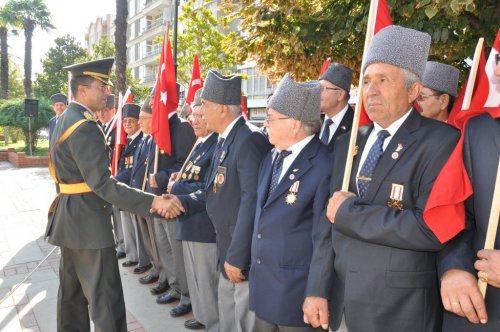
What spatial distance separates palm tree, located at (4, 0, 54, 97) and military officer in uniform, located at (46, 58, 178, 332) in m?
37.3

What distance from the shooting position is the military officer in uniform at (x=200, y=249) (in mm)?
3783

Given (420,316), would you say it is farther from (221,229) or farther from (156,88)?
(156,88)

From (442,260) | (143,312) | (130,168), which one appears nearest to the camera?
(442,260)

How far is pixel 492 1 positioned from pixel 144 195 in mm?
4257

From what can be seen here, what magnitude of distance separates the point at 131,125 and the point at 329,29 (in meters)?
3.09

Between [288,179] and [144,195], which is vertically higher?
[288,179]

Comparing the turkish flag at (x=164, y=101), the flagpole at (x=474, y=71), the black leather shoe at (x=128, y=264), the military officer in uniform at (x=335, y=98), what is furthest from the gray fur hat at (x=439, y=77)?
the black leather shoe at (x=128, y=264)

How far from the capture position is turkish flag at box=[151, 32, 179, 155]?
482 centimetres

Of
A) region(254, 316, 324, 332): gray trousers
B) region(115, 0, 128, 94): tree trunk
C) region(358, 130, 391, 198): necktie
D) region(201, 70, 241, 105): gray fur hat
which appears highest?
region(115, 0, 128, 94): tree trunk

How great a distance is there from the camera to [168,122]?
5016 mm

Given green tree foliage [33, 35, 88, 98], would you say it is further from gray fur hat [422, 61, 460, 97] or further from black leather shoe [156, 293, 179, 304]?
gray fur hat [422, 61, 460, 97]

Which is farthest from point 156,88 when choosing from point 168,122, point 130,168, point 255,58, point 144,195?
point 255,58

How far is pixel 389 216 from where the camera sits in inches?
72.8

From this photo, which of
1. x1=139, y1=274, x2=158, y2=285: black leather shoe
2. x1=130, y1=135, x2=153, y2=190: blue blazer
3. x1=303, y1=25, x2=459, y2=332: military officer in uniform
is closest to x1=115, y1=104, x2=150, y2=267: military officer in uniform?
x1=130, y1=135, x2=153, y2=190: blue blazer
